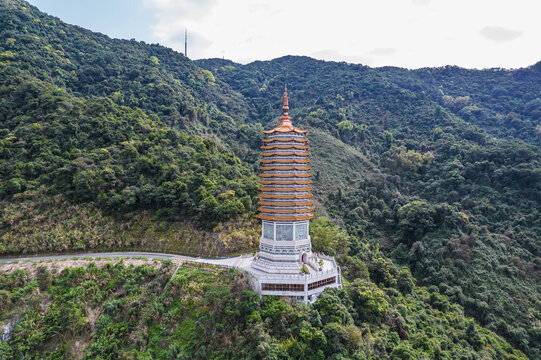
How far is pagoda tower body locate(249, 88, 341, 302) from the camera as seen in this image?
31261 mm

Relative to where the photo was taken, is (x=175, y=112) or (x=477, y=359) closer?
(x=477, y=359)

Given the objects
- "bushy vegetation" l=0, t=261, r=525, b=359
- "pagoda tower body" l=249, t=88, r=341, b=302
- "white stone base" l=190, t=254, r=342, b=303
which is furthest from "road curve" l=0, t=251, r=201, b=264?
"pagoda tower body" l=249, t=88, r=341, b=302

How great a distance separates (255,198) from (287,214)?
1293 centimetres

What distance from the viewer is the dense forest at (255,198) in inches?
1169

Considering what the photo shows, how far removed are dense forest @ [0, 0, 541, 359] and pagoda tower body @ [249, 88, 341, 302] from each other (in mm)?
3643

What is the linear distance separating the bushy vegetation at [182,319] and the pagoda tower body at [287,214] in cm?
293

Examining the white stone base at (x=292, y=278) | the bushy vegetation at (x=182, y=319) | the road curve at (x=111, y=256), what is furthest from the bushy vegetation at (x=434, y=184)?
the road curve at (x=111, y=256)

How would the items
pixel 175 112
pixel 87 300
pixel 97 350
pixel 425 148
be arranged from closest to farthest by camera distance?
pixel 97 350, pixel 87 300, pixel 175 112, pixel 425 148

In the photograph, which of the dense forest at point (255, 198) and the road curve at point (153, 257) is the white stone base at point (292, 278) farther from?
the dense forest at point (255, 198)

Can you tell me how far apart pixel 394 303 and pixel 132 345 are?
85.8 ft

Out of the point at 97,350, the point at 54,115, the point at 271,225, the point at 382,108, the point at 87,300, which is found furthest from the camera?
the point at 382,108

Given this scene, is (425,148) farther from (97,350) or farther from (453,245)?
(97,350)

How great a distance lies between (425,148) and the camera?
81.5 m

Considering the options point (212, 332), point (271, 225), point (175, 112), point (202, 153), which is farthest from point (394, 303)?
point (175, 112)
